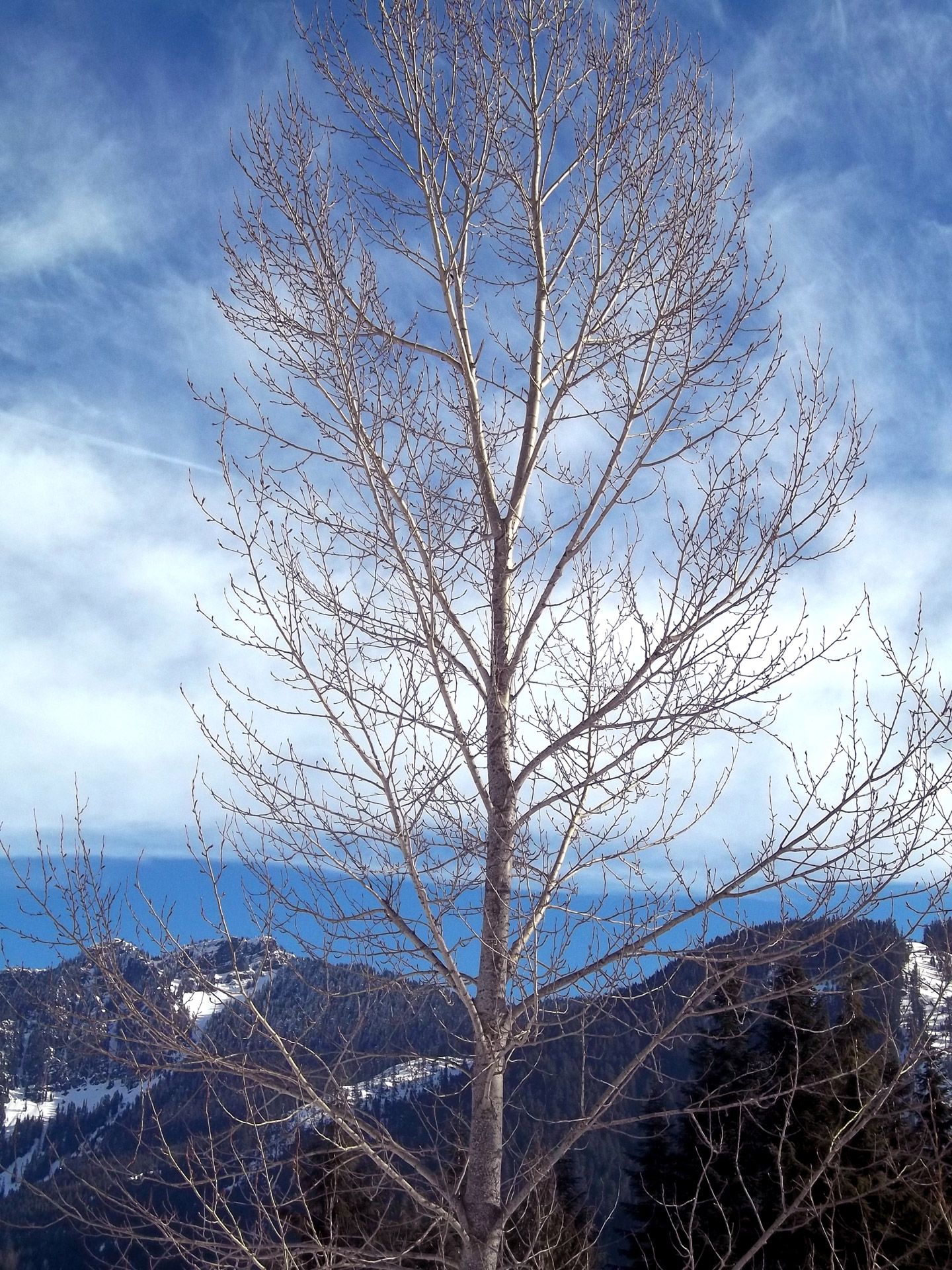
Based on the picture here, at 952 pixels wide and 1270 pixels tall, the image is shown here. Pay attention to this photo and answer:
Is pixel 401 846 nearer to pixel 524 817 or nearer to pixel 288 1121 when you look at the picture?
pixel 524 817

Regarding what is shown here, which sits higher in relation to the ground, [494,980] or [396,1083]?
[494,980]

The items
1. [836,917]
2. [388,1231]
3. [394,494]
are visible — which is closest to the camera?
[836,917]

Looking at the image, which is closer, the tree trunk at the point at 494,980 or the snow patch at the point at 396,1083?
the tree trunk at the point at 494,980

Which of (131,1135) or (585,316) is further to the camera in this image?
(585,316)

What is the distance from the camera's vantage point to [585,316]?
4227 millimetres

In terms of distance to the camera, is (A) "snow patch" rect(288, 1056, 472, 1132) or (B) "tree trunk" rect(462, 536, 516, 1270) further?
(A) "snow patch" rect(288, 1056, 472, 1132)

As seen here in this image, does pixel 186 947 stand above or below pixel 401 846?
below

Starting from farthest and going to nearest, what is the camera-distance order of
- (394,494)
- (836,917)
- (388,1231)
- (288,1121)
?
1. (388,1231)
2. (394,494)
3. (288,1121)
4. (836,917)

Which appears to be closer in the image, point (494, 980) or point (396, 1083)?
point (494, 980)

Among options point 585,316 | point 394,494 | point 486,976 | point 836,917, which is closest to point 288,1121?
point 486,976

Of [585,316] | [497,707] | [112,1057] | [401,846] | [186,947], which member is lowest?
[112,1057]

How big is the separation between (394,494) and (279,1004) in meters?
2.07

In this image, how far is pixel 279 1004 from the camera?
363 cm

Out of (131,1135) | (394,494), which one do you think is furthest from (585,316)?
(131,1135)
